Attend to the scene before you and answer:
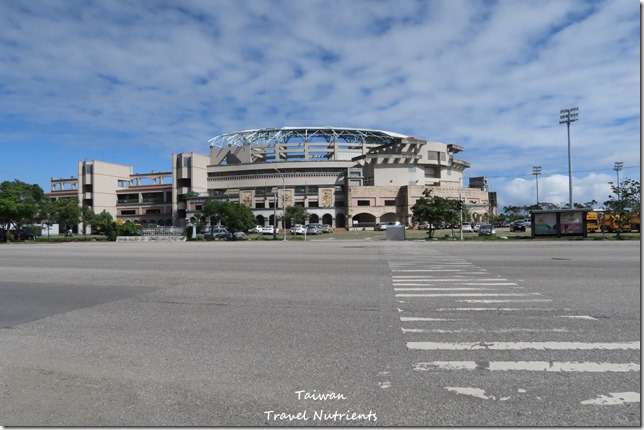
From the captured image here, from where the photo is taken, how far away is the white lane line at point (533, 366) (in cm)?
462

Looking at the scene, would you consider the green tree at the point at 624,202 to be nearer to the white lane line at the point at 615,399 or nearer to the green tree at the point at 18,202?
the white lane line at the point at 615,399

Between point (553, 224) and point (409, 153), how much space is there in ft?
192

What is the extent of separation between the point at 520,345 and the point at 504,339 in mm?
295

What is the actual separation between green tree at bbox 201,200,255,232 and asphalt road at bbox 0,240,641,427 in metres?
40.1

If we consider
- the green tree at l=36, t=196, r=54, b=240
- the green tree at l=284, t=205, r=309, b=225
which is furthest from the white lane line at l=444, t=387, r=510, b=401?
the green tree at l=284, t=205, r=309, b=225

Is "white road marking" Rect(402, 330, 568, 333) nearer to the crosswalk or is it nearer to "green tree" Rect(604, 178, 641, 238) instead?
the crosswalk

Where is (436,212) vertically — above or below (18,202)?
below

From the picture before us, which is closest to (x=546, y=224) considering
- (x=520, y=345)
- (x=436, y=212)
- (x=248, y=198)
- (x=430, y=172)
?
(x=436, y=212)

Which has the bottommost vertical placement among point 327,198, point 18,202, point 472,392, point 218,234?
point 472,392

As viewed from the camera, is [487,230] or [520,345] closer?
[520,345]

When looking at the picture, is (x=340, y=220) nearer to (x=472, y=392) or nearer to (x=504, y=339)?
(x=504, y=339)

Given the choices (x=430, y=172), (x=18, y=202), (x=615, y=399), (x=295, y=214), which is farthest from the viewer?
(x=430, y=172)

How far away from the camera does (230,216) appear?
164 feet

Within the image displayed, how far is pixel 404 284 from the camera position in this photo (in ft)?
35.6
